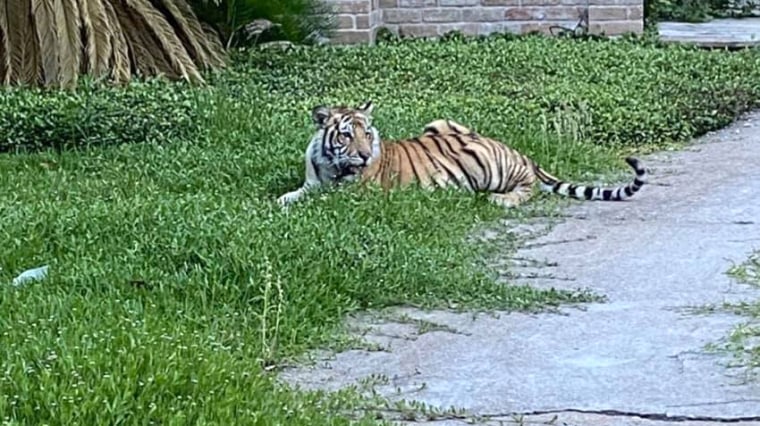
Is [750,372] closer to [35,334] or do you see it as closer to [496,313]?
[496,313]

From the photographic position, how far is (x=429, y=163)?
7512mm

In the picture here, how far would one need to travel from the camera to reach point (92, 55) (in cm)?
1003

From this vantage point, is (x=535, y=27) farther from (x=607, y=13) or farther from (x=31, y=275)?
(x=31, y=275)

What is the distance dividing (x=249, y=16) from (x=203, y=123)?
381 centimetres

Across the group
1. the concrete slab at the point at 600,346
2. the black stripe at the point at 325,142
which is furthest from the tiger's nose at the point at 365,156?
the concrete slab at the point at 600,346

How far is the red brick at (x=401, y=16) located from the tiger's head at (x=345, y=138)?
7804 millimetres

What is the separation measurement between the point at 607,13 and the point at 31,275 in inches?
403

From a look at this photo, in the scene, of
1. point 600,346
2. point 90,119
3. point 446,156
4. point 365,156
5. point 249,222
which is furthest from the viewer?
point 90,119

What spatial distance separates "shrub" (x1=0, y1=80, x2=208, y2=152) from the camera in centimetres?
886

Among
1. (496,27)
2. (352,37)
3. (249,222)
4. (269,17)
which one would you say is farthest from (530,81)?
(249,222)

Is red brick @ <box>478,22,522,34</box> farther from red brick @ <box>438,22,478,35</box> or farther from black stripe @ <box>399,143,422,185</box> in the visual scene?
black stripe @ <box>399,143,422,185</box>

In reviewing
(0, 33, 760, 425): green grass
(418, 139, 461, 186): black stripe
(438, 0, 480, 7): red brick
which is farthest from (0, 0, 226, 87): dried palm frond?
(438, 0, 480, 7): red brick

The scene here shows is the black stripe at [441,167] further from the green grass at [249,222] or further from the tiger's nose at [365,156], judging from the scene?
the tiger's nose at [365,156]

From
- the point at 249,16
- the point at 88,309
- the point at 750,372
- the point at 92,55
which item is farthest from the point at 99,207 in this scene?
the point at 249,16
